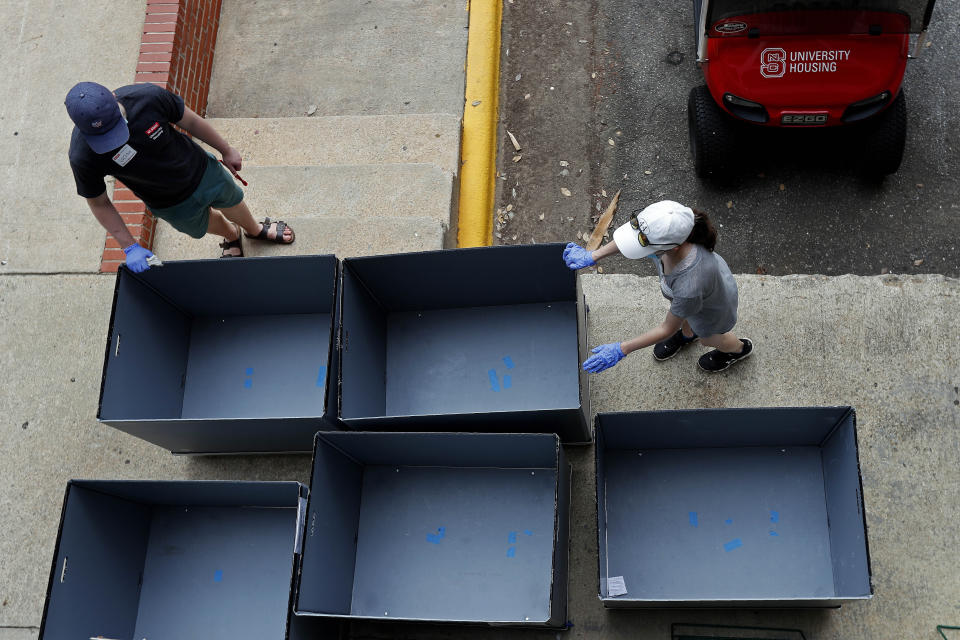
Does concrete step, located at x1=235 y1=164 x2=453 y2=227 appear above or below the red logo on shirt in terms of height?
above

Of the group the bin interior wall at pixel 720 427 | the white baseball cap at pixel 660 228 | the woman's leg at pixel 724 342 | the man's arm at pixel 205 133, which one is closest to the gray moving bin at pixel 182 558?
the bin interior wall at pixel 720 427

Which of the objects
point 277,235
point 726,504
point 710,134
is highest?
point 710,134

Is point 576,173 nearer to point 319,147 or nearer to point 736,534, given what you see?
point 319,147

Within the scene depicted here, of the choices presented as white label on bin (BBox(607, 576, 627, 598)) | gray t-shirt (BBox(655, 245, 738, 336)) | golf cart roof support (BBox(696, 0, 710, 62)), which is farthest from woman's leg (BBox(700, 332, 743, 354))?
golf cart roof support (BBox(696, 0, 710, 62))

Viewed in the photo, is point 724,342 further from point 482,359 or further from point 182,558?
point 182,558

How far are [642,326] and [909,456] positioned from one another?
5.42 feet

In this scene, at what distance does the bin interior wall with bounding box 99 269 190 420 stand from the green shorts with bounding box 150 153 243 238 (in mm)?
422

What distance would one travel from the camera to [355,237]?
17.5ft

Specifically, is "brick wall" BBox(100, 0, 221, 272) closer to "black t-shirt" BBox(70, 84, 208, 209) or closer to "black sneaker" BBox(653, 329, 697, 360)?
"black t-shirt" BBox(70, 84, 208, 209)

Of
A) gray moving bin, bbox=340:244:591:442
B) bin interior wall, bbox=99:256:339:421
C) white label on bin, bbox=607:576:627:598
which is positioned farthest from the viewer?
bin interior wall, bbox=99:256:339:421

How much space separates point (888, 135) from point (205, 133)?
4.45m

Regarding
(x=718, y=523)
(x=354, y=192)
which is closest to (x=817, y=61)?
(x=718, y=523)

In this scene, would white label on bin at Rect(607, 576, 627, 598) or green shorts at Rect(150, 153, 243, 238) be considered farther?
green shorts at Rect(150, 153, 243, 238)

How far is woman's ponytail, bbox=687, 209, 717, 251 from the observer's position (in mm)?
3551
